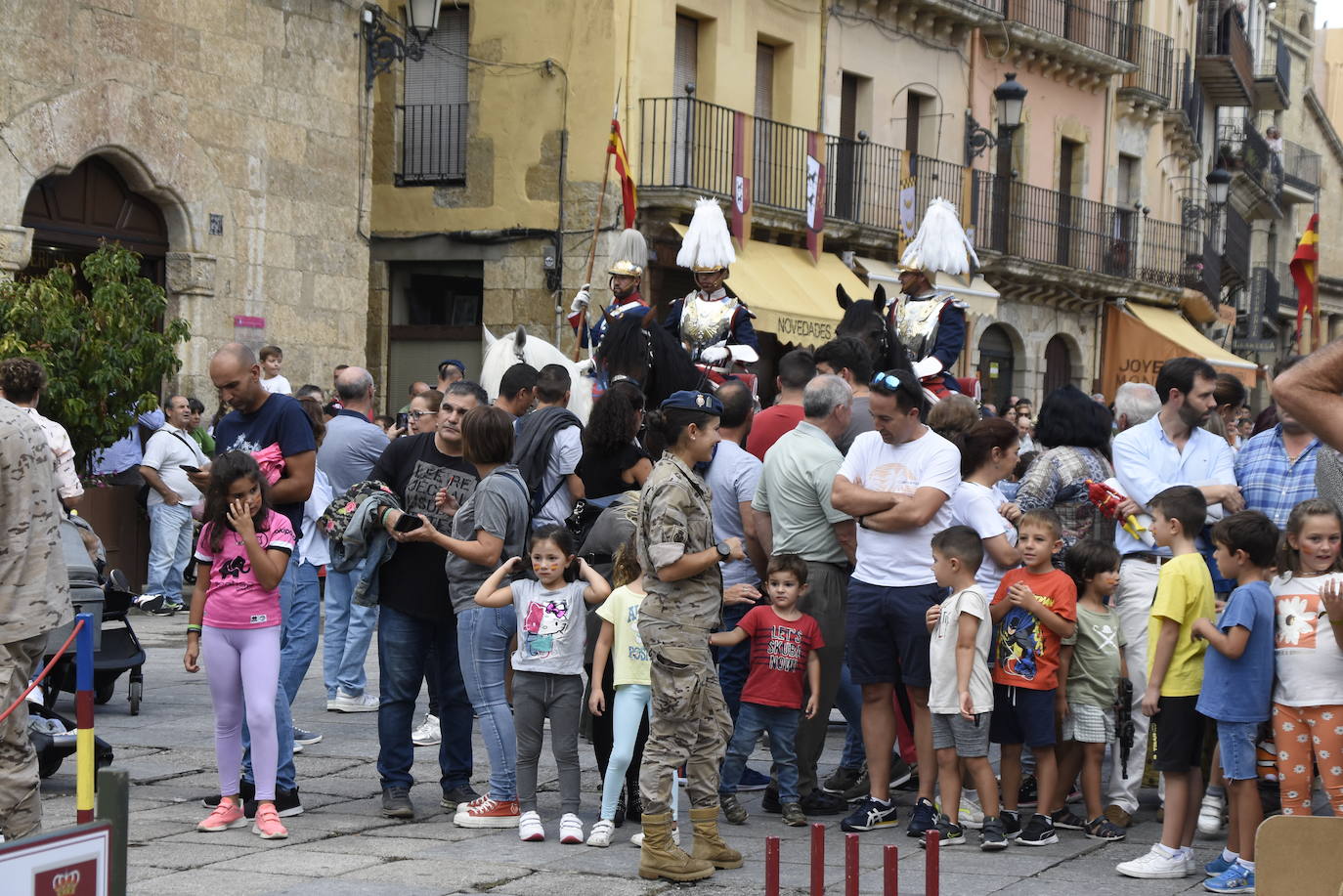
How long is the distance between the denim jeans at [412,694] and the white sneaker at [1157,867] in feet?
8.98

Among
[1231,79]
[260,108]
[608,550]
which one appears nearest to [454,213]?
[260,108]

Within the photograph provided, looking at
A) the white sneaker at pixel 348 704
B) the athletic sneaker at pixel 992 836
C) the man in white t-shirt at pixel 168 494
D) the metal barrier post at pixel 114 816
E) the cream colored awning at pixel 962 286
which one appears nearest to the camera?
the metal barrier post at pixel 114 816

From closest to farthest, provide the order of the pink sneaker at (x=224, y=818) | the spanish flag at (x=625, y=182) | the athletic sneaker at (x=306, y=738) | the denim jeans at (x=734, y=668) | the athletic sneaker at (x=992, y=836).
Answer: the athletic sneaker at (x=992, y=836) < the pink sneaker at (x=224, y=818) < the denim jeans at (x=734, y=668) < the athletic sneaker at (x=306, y=738) < the spanish flag at (x=625, y=182)

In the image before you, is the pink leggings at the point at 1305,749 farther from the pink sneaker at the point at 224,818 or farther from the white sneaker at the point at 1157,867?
the pink sneaker at the point at 224,818

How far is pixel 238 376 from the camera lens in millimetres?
7473

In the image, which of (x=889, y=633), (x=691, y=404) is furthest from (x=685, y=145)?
(x=691, y=404)

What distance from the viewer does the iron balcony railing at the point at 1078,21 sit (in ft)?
92.9

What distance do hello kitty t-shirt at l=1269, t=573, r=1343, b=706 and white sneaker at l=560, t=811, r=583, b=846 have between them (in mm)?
2606

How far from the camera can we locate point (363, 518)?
741 centimetres

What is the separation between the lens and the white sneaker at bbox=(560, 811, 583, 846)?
22.9 feet

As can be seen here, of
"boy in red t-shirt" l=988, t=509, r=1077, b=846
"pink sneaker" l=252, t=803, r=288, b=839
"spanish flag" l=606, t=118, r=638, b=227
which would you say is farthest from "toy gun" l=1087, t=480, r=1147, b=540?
"spanish flag" l=606, t=118, r=638, b=227

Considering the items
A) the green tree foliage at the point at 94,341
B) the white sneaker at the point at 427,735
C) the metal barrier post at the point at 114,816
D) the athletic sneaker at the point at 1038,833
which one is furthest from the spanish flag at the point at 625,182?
the metal barrier post at the point at 114,816

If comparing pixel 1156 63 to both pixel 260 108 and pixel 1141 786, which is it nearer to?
pixel 260 108

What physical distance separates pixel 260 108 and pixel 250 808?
10.7 m
